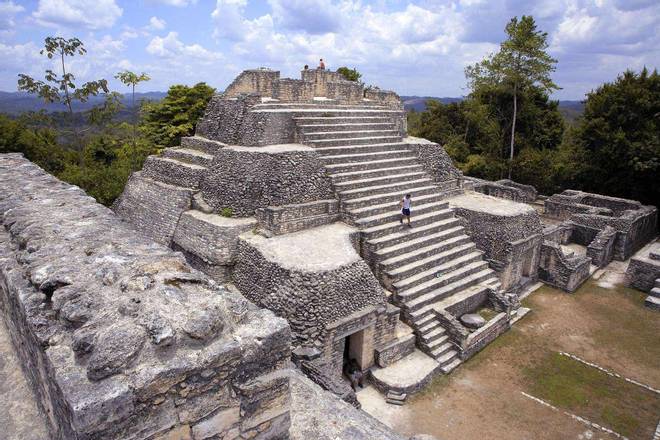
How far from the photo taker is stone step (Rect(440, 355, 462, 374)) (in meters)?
9.00

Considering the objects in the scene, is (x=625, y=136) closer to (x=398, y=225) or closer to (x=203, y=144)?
(x=398, y=225)

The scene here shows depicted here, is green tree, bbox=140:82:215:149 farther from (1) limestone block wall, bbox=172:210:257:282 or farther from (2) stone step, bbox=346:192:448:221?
(2) stone step, bbox=346:192:448:221

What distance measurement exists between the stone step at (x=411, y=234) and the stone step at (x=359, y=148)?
296 centimetres

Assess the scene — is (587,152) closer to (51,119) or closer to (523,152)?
(523,152)

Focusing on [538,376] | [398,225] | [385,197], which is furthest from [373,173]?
[538,376]

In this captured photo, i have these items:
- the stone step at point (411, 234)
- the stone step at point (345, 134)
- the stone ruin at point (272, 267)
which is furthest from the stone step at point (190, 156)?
the stone step at point (411, 234)

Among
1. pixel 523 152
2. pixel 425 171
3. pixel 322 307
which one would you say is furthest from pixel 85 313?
pixel 523 152

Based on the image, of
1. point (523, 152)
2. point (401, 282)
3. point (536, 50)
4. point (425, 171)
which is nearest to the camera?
point (401, 282)

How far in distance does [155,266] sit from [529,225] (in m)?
11.9

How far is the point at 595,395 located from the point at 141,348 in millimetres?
9255

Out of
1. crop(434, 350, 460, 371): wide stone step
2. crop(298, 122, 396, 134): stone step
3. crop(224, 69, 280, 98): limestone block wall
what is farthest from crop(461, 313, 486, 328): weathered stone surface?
crop(224, 69, 280, 98): limestone block wall

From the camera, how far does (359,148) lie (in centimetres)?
1257

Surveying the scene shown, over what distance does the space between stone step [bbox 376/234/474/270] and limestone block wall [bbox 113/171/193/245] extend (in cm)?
555

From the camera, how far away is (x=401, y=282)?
993 centimetres
